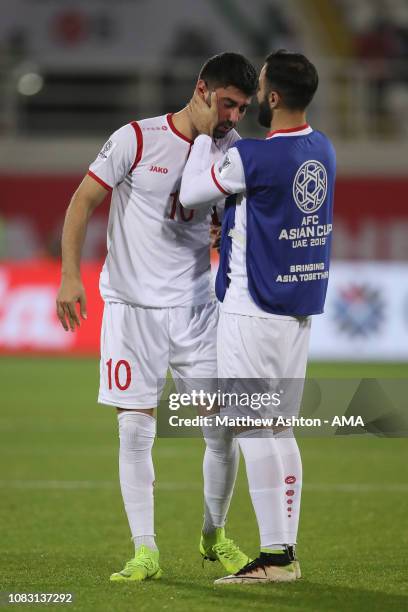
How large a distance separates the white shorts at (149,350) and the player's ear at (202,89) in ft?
2.95

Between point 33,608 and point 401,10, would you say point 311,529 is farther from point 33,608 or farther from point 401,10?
point 401,10

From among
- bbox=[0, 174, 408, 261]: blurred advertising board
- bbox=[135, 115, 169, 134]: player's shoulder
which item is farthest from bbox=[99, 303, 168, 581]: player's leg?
bbox=[0, 174, 408, 261]: blurred advertising board

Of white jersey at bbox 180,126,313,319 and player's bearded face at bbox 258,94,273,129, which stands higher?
player's bearded face at bbox 258,94,273,129

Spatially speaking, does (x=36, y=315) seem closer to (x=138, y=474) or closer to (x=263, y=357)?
(x=138, y=474)

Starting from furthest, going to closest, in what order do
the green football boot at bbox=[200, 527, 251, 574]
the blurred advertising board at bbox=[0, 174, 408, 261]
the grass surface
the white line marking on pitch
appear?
the blurred advertising board at bbox=[0, 174, 408, 261] < the white line marking on pitch < the green football boot at bbox=[200, 527, 251, 574] < the grass surface

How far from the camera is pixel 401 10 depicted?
846 inches

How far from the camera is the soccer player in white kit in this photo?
5.00m

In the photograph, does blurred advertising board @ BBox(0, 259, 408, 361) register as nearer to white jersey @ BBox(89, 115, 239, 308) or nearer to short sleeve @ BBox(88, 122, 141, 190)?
white jersey @ BBox(89, 115, 239, 308)

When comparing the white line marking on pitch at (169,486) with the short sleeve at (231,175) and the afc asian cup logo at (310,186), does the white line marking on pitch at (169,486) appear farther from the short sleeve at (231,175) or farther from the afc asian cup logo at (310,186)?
the short sleeve at (231,175)

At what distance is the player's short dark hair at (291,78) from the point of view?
4.69 meters

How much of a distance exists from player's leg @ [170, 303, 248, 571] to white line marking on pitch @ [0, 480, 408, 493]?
254 centimetres

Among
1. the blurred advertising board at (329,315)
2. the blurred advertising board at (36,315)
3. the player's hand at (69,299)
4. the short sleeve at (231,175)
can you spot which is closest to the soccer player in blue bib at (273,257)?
the short sleeve at (231,175)

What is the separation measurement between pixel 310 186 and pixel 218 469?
4.35 feet

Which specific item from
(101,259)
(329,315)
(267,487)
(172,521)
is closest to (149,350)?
(267,487)
